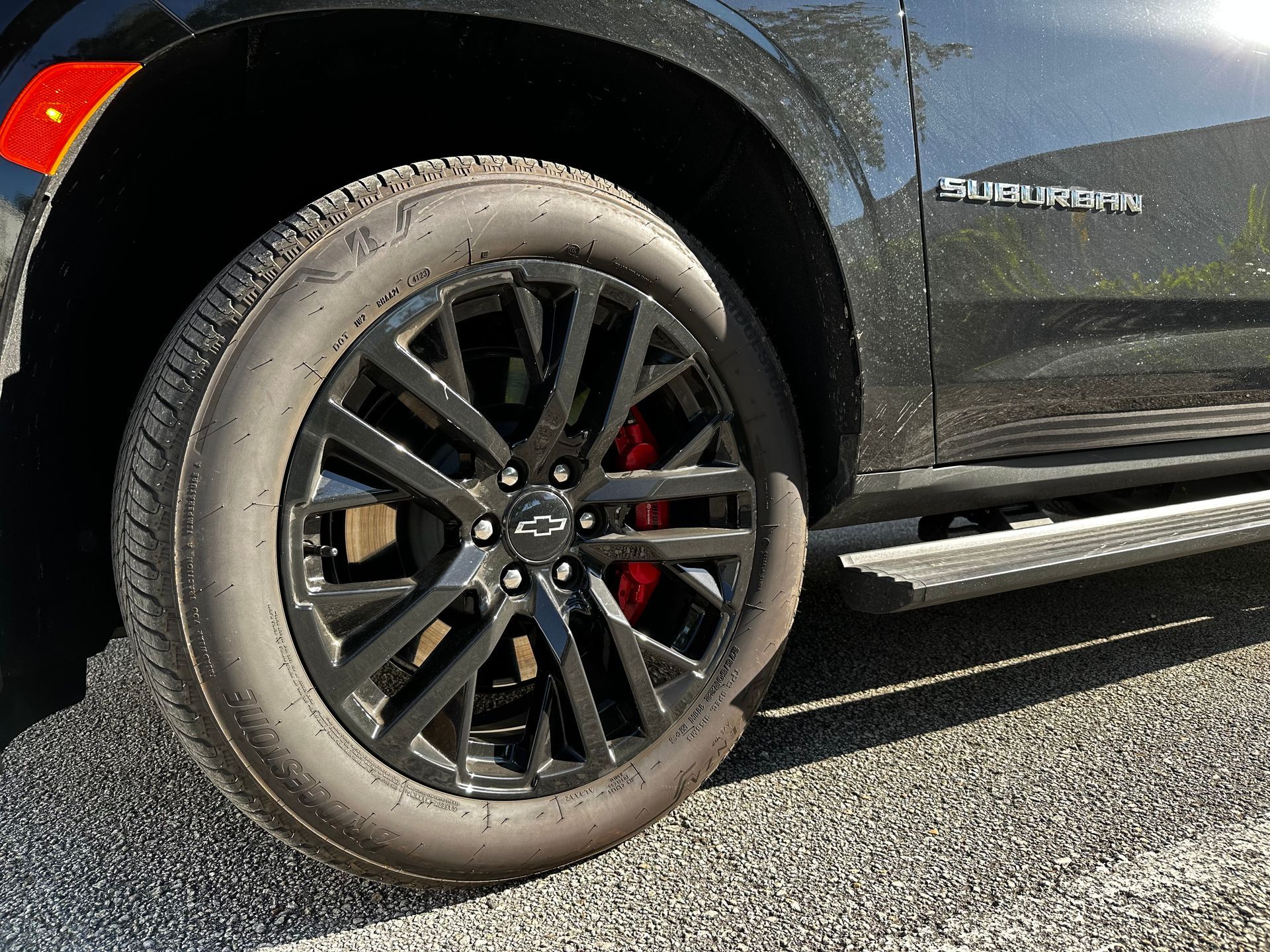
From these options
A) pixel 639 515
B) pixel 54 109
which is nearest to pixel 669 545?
pixel 639 515

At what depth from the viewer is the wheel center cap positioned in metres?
1.42

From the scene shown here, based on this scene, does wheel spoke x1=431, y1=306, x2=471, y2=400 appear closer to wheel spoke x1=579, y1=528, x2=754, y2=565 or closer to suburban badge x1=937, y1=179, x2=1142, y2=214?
wheel spoke x1=579, y1=528, x2=754, y2=565

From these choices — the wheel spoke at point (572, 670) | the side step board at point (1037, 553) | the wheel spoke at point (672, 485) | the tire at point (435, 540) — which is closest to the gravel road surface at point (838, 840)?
the tire at point (435, 540)

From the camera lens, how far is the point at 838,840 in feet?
5.10

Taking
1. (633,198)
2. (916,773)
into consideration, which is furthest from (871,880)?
(633,198)

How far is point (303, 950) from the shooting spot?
1312 mm

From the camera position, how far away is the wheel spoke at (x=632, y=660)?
1.48 meters

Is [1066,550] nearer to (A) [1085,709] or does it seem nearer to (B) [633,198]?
(A) [1085,709]

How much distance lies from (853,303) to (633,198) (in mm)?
422

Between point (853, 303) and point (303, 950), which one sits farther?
point (853, 303)

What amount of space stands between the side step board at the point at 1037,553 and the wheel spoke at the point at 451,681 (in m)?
0.67

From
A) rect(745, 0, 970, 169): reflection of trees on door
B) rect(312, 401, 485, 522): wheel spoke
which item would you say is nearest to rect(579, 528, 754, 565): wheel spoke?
rect(312, 401, 485, 522): wheel spoke

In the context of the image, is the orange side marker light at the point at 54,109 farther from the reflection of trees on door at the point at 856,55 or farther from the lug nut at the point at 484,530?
the reflection of trees on door at the point at 856,55

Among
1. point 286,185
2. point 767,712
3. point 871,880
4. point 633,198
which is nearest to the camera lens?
point 871,880
